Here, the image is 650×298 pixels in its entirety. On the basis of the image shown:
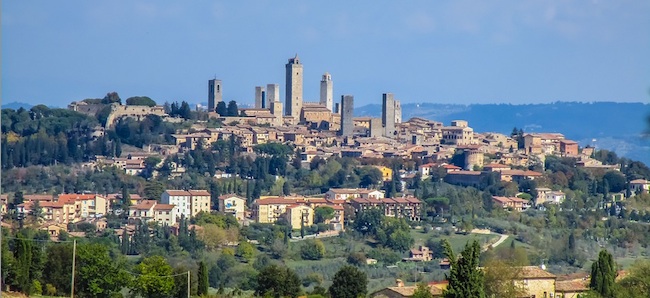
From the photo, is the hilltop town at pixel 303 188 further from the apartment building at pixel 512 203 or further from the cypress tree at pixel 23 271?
the cypress tree at pixel 23 271

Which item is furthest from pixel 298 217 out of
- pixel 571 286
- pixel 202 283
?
pixel 202 283

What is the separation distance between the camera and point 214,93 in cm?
6894

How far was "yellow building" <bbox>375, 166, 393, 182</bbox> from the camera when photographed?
182ft

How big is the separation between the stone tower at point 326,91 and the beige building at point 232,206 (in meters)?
26.9

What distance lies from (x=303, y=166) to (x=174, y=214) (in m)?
12.5

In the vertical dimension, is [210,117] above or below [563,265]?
above

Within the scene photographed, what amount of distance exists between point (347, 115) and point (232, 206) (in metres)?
20.3

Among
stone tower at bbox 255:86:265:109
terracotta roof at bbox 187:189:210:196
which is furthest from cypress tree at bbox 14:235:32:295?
stone tower at bbox 255:86:265:109

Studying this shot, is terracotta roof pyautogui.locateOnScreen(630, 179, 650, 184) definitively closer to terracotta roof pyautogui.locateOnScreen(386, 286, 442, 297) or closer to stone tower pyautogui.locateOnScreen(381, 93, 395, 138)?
stone tower pyautogui.locateOnScreen(381, 93, 395, 138)

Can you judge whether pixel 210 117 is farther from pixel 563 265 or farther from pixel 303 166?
pixel 563 265

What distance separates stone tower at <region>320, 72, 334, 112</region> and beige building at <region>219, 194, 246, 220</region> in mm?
26913

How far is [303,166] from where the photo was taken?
5653cm

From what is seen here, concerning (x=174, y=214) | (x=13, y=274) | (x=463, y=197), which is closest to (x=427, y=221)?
(x=463, y=197)

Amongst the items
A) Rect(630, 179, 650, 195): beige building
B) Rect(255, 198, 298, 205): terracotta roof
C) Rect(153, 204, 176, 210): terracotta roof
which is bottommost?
Rect(153, 204, 176, 210): terracotta roof
